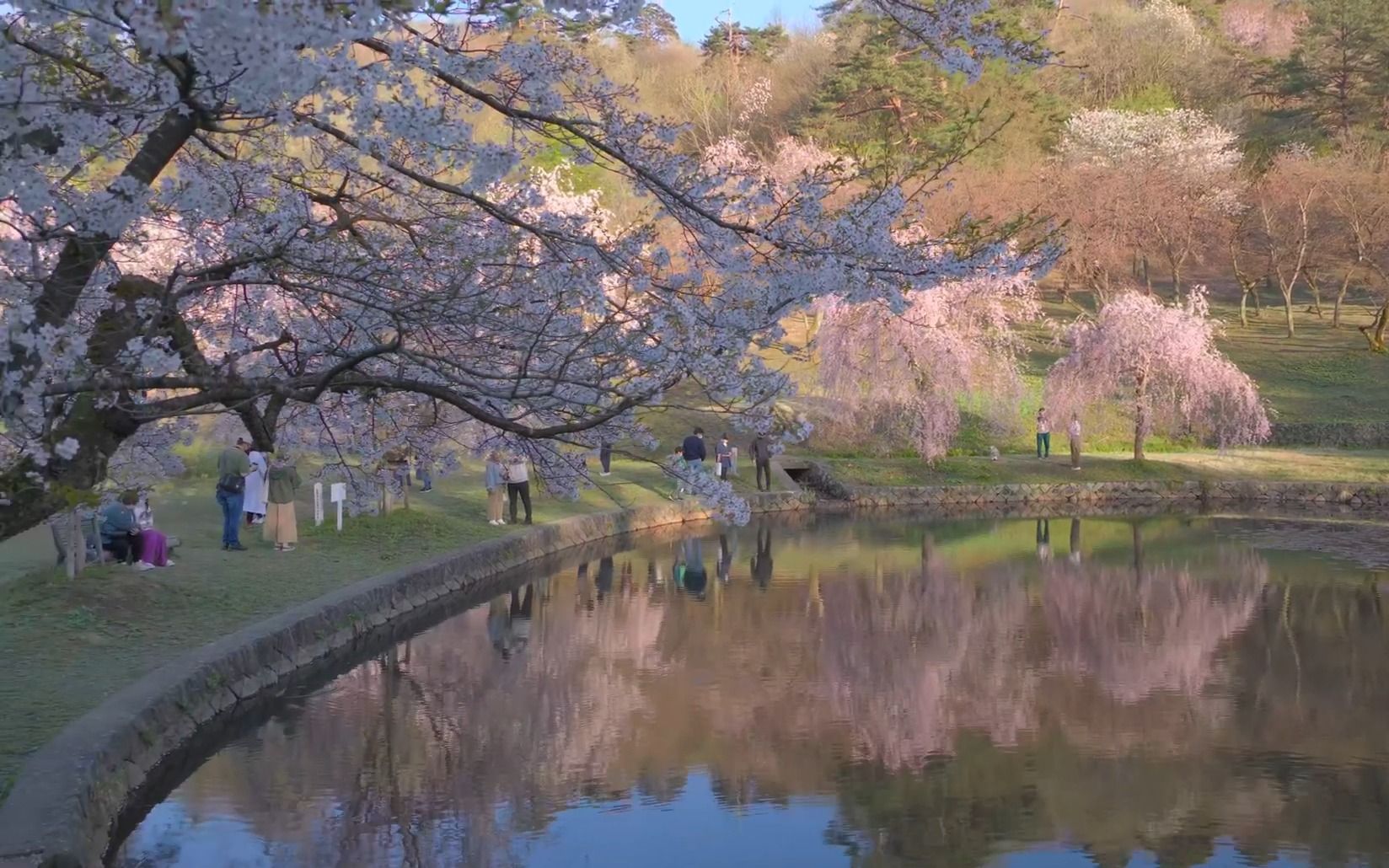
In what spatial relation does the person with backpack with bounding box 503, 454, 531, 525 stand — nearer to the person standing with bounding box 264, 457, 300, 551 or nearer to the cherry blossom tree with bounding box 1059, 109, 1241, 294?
the person standing with bounding box 264, 457, 300, 551

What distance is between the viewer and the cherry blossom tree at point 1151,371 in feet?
103

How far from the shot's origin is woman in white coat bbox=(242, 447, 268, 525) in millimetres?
17609

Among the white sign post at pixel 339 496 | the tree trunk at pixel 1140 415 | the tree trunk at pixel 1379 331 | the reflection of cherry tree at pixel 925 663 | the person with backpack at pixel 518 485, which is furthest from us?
the tree trunk at pixel 1379 331

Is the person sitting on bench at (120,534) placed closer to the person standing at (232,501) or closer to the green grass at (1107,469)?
the person standing at (232,501)

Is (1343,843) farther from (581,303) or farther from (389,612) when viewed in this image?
(389,612)

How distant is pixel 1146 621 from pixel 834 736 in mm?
6885

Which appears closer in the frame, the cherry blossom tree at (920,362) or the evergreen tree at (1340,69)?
the cherry blossom tree at (920,362)

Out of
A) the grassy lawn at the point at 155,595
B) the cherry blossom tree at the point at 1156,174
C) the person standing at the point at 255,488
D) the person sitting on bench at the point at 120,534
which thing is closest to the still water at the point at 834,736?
the grassy lawn at the point at 155,595

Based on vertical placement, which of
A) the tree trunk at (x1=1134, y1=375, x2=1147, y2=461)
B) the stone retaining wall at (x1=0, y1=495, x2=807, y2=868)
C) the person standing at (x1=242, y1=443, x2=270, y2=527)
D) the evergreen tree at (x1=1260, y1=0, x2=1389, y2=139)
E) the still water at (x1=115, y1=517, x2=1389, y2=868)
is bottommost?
the still water at (x1=115, y1=517, x2=1389, y2=868)

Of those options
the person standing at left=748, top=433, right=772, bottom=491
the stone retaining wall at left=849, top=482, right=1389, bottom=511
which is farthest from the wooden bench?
the stone retaining wall at left=849, top=482, right=1389, bottom=511

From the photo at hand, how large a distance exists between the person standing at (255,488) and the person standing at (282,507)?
2.49ft

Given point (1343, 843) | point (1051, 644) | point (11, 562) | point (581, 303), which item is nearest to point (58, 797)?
point (581, 303)

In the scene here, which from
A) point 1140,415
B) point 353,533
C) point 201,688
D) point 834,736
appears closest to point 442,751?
point 201,688

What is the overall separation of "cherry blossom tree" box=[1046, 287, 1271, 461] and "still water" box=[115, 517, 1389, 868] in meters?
12.9
